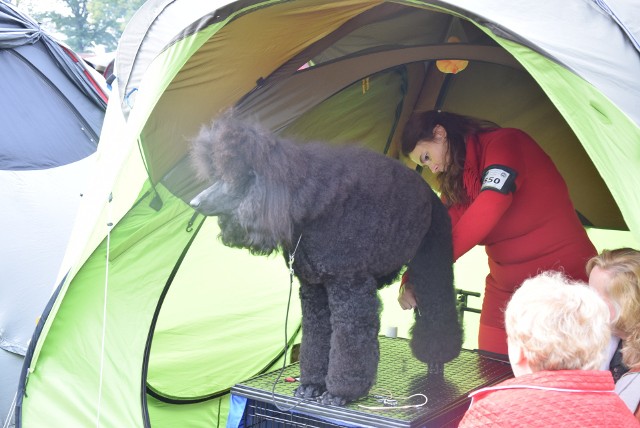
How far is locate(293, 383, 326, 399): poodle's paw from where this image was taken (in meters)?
2.16

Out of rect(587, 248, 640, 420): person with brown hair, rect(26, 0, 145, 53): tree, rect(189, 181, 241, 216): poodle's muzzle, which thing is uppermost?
rect(189, 181, 241, 216): poodle's muzzle

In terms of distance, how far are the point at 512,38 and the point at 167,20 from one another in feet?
3.87

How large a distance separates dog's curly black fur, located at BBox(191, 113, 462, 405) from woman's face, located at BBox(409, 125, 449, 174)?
46cm

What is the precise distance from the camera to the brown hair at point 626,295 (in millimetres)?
1995

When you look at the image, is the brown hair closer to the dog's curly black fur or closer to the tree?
the dog's curly black fur

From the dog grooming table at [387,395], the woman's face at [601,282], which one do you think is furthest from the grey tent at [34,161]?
the woman's face at [601,282]

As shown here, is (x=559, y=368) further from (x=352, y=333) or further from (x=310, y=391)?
(x=310, y=391)

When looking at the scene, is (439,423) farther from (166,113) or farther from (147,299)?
(166,113)

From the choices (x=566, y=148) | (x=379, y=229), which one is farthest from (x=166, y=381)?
(x=566, y=148)

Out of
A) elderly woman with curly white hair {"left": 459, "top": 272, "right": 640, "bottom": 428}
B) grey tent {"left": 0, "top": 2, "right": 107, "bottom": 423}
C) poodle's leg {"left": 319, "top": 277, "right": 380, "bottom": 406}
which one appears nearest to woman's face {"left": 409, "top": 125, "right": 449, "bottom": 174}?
poodle's leg {"left": 319, "top": 277, "right": 380, "bottom": 406}

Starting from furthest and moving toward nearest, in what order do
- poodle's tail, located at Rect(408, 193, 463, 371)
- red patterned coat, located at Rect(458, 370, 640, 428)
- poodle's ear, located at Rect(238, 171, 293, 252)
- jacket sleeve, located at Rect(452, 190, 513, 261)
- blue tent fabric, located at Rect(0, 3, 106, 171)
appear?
blue tent fabric, located at Rect(0, 3, 106, 171)
jacket sleeve, located at Rect(452, 190, 513, 261)
poodle's tail, located at Rect(408, 193, 463, 371)
poodle's ear, located at Rect(238, 171, 293, 252)
red patterned coat, located at Rect(458, 370, 640, 428)

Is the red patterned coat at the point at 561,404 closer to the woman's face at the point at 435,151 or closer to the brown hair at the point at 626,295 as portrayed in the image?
the brown hair at the point at 626,295

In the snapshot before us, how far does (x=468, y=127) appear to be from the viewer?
270cm

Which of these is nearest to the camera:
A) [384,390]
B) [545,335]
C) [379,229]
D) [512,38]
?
[545,335]
